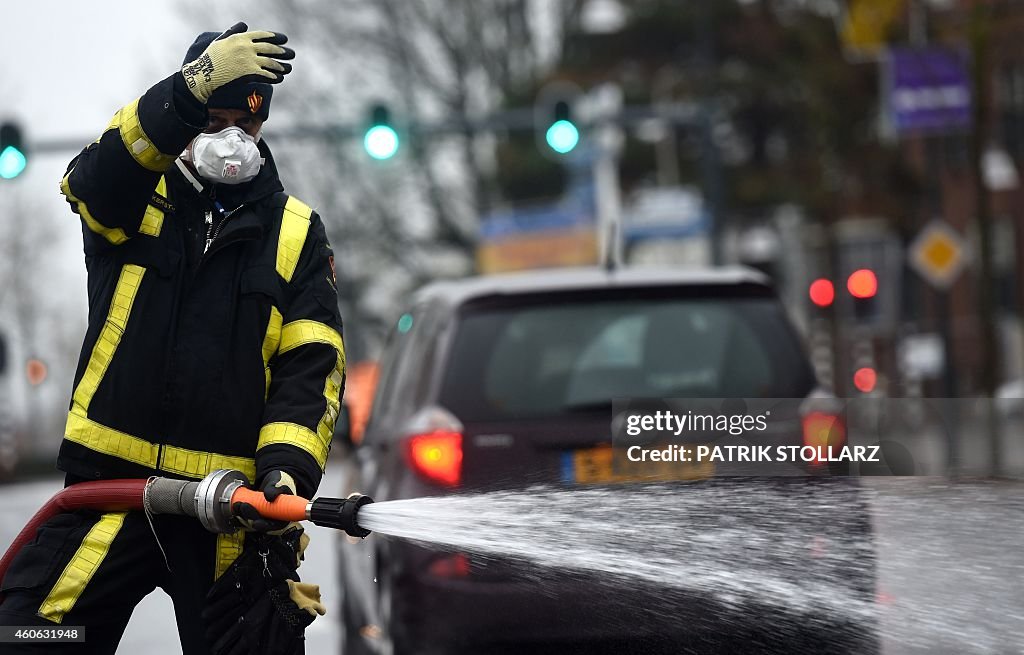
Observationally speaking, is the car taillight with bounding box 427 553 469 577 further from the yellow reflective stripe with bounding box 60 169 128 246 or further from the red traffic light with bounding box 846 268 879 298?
the red traffic light with bounding box 846 268 879 298

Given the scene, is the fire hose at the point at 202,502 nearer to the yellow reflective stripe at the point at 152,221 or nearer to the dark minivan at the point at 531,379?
the yellow reflective stripe at the point at 152,221

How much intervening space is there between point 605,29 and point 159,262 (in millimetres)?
40310

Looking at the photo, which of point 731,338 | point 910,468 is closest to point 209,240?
point 910,468

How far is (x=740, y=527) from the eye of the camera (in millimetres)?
4734

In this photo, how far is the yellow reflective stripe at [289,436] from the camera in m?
3.88

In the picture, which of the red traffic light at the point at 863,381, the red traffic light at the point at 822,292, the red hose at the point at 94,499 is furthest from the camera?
the red traffic light at the point at 863,381

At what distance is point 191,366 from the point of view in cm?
388

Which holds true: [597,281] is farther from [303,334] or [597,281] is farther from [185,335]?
[185,335]

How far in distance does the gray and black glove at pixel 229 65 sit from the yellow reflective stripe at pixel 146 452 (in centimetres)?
74

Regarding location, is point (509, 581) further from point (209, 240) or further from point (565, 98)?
point (565, 98)

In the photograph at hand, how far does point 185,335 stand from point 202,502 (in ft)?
1.29

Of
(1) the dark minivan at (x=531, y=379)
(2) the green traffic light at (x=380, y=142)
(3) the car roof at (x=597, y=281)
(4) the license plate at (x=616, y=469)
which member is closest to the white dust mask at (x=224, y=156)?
(4) the license plate at (x=616, y=469)

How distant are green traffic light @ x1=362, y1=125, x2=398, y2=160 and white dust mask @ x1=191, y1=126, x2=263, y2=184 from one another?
1725cm

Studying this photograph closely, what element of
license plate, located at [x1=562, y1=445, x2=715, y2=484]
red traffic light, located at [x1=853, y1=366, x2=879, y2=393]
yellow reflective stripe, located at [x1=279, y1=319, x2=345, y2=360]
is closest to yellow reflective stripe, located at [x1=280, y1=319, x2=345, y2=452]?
yellow reflective stripe, located at [x1=279, y1=319, x2=345, y2=360]
